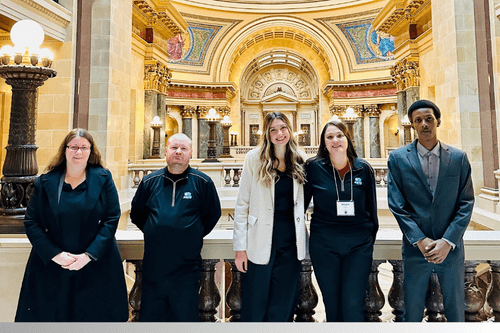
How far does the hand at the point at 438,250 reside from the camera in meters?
2.19

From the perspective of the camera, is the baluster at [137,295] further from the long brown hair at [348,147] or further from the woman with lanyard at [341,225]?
the long brown hair at [348,147]

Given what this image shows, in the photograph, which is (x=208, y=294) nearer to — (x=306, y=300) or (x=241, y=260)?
(x=241, y=260)

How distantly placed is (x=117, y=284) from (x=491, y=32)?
835 cm

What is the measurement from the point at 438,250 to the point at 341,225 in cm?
64

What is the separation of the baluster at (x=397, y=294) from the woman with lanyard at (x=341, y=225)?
47 centimetres

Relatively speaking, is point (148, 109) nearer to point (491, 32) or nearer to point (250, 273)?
point (491, 32)

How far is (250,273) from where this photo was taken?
251 cm

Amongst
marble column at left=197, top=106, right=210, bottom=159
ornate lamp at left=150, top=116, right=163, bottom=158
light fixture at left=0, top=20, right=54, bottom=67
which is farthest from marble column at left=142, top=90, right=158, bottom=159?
light fixture at left=0, top=20, right=54, bottom=67

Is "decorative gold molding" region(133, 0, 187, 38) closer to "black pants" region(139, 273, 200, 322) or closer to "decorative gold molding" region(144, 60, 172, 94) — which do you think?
"decorative gold molding" region(144, 60, 172, 94)

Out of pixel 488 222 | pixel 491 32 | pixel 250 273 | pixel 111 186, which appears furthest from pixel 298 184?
pixel 491 32

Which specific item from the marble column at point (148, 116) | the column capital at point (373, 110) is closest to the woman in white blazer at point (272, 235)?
the marble column at point (148, 116)

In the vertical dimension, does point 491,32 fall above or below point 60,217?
above

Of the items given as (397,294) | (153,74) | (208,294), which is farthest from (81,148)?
(153,74)

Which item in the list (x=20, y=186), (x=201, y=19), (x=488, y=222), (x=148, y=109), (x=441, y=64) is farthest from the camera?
(x=201, y=19)
